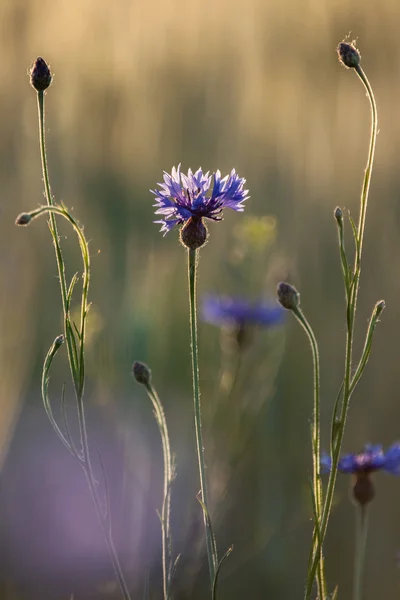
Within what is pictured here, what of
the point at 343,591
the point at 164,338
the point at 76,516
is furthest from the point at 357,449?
the point at 76,516

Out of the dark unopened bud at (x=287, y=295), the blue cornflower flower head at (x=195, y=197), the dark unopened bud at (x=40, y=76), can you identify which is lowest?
the dark unopened bud at (x=287, y=295)

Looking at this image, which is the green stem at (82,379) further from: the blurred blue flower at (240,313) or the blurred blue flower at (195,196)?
the blurred blue flower at (240,313)

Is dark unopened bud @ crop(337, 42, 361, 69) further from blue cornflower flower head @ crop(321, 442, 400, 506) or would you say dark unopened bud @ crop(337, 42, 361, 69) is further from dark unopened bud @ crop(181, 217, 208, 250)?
blue cornflower flower head @ crop(321, 442, 400, 506)

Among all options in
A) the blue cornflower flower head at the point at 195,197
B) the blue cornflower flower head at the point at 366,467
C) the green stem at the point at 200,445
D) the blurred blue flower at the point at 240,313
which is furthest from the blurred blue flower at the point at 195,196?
the blurred blue flower at the point at 240,313

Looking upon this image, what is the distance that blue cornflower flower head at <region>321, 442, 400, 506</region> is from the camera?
3.36 feet

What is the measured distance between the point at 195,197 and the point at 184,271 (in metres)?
1.11

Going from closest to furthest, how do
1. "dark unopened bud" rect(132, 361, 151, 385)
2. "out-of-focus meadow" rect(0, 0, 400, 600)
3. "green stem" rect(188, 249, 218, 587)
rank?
"green stem" rect(188, 249, 218, 587) → "dark unopened bud" rect(132, 361, 151, 385) → "out-of-focus meadow" rect(0, 0, 400, 600)

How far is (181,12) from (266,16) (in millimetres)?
307

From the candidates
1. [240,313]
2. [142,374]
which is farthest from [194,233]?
[240,313]

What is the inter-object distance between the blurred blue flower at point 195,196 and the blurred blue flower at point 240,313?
2.82 ft

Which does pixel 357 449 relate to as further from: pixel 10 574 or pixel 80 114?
pixel 80 114

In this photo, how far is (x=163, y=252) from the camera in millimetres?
1988

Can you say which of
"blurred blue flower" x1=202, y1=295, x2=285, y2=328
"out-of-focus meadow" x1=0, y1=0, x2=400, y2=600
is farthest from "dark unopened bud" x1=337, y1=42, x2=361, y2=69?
"blurred blue flower" x1=202, y1=295, x2=285, y2=328

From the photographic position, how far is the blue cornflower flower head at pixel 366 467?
3.36ft
